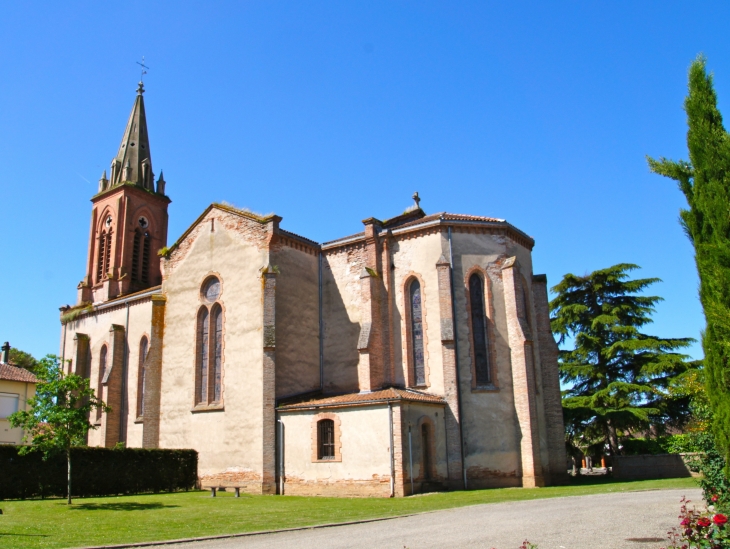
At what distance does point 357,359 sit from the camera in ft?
93.9

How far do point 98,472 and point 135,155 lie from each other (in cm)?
2765

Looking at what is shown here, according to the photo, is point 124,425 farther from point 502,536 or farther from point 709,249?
point 709,249

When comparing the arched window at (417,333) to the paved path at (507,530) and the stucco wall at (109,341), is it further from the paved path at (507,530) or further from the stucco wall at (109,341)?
the stucco wall at (109,341)

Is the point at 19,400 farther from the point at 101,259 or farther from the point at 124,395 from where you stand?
the point at 124,395

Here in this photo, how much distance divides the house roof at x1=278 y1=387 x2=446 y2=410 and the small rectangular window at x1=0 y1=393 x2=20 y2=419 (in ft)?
84.1

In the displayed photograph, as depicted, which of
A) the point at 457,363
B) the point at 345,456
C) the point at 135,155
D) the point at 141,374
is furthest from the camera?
the point at 135,155

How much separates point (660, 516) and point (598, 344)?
71.8 ft

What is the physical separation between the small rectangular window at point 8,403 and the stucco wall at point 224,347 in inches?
720

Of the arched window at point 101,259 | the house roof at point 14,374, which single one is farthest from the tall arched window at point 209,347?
the house roof at point 14,374

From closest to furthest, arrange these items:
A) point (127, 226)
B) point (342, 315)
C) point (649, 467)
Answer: point (649, 467) < point (342, 315) < point (127, 226)

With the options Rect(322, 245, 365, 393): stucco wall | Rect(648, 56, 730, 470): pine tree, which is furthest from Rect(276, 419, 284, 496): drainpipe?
Rect(648, 56, 730, 470): pine tree

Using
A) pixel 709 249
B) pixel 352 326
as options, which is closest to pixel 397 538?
pixel 709 249

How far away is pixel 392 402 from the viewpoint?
75.9 feet

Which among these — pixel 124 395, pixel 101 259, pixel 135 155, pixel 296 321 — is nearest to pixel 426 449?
pixel 296 321
